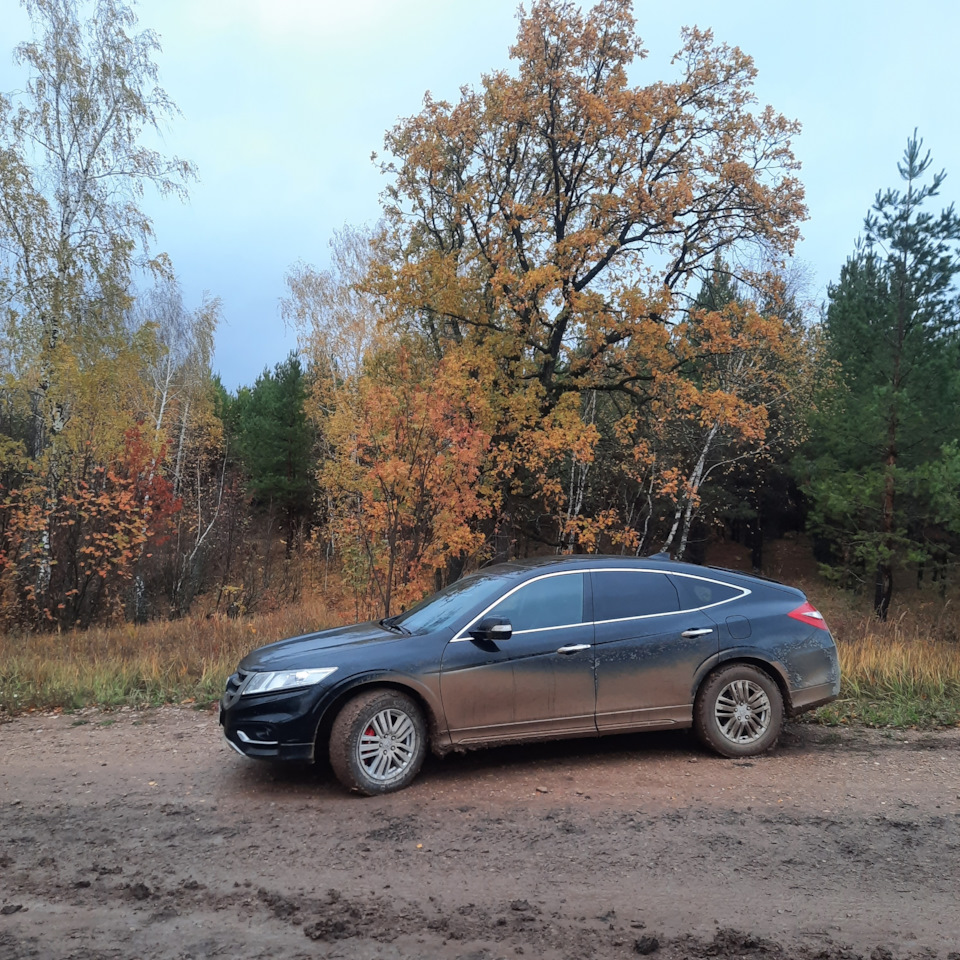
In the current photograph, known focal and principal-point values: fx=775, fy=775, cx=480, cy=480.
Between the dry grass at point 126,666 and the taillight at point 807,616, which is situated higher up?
the taillight at point 807,616

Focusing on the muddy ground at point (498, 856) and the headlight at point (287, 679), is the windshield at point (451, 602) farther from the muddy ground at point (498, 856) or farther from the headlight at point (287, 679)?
the muddy ground at point (498, 856)

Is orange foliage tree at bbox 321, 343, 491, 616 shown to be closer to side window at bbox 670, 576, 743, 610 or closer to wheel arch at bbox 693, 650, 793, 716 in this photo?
side window at bbox 670, 576, 743, 610

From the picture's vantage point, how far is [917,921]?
345 centimetres

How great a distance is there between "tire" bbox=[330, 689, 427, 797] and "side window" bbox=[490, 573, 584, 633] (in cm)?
98

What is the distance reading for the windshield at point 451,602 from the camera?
5.84 metres

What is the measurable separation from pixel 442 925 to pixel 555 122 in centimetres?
1901

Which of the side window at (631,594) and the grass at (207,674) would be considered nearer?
the side window at (631,594)

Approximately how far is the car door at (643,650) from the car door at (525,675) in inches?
5.4

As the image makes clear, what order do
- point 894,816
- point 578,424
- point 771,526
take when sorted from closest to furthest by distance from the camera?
1. point 894,816
2. point 578,424
3. point 771,526

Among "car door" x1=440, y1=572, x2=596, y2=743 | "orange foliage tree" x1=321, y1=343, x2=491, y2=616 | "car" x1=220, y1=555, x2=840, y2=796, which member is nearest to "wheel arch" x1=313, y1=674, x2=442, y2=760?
"car" x1=220, y1=555, x2=840, y2=796

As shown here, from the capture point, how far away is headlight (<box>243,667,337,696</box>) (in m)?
5.19

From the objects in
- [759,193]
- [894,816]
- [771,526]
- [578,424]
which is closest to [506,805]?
[894,816]

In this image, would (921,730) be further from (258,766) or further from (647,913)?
(258,766)

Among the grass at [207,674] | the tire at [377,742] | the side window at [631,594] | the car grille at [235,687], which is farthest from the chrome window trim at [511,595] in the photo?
the grass at [207,674]
